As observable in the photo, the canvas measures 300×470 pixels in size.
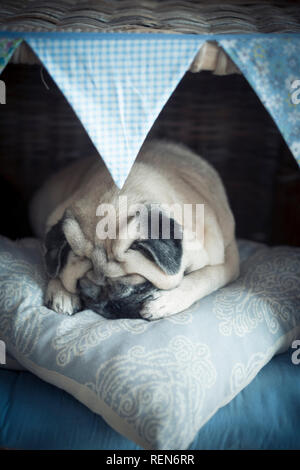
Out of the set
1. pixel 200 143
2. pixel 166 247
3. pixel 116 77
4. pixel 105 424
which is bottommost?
pixel 105 424

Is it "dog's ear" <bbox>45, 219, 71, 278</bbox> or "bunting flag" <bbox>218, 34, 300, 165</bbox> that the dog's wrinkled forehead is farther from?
"bunting flag" <bbox>218, 34, 300, 165</bbox>

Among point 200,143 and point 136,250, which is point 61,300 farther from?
point 200,143

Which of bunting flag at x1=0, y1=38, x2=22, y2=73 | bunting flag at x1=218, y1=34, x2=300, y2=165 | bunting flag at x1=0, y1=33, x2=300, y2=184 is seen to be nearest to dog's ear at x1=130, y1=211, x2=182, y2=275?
bunting flag at x1=0, y1=33, x2=300, y2=184

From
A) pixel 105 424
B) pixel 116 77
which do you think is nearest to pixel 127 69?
pixel 116 77

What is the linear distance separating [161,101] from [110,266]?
66 centimetres

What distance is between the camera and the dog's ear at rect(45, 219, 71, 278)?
5.87 ft

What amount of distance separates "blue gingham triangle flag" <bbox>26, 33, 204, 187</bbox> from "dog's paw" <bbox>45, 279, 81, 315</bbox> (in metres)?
0.63

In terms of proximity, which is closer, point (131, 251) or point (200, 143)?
point (131, 251)

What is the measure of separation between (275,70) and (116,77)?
0.56 metres

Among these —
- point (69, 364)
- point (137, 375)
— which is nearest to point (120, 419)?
point (137, 375)

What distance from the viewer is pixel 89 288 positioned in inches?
70.3

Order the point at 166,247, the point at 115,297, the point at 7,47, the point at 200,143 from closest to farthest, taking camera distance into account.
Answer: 1. the point at 7,47
2. the point at 166,247
3. the point at 115,297
4. the point at 200,143

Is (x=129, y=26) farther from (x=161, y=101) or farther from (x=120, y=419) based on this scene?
(x=120, y=419)

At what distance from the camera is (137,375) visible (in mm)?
1407
